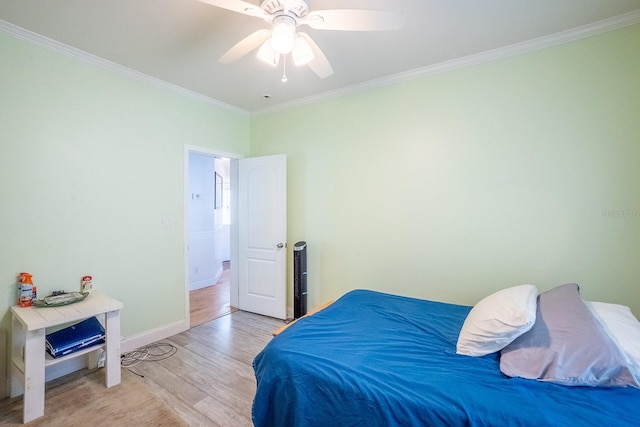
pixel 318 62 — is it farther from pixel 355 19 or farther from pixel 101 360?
pixel 101 360

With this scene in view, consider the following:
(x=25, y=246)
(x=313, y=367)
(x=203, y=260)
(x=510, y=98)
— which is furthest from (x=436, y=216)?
(x=203, y=260)

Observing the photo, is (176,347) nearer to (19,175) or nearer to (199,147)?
(19,175)

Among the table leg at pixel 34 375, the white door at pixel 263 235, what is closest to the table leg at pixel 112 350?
the table leg at pixel 34 375

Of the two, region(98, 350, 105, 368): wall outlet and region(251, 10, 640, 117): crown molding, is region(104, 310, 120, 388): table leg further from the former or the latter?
region(251, 10, 640, 117): crown molding

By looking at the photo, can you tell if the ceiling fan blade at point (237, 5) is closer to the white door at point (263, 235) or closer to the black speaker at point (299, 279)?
the white door at point (263, 235)

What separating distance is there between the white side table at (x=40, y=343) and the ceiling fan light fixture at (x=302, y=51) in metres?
2.18

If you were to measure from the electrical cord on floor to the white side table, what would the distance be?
347 millimetres

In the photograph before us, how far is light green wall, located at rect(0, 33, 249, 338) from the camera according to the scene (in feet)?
6.82

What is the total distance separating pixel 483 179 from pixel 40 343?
11.2 feet

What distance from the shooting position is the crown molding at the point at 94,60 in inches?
80.5

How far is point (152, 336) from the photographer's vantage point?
2857mm

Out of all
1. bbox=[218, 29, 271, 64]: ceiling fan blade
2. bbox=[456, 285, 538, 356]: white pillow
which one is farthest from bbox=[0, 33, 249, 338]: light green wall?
bbox=[456, 285, 538, 356]: white pillow

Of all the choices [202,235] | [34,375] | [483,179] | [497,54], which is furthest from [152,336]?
[497,54]

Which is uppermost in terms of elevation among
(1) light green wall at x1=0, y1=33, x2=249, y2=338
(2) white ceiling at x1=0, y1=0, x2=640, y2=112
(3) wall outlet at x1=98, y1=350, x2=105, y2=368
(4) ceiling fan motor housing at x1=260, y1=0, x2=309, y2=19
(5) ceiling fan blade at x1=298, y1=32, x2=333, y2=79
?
(2) white ceiling at x1=0, y1=0, x2=640, y2=112
